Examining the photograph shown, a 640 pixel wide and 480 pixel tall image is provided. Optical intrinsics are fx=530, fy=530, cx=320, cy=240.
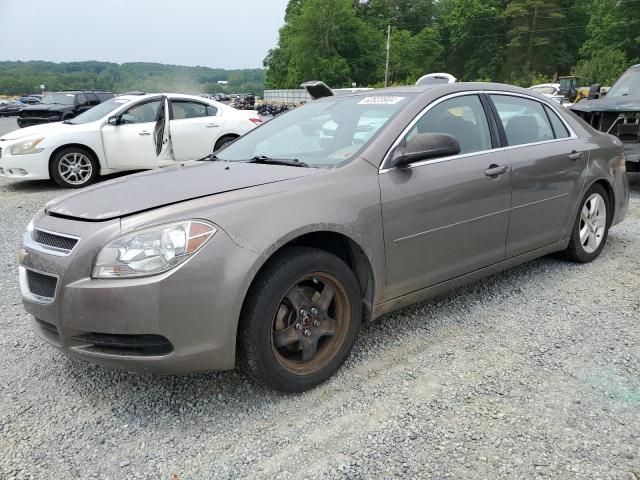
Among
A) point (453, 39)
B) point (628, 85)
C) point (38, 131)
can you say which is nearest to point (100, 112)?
point (38, 131)

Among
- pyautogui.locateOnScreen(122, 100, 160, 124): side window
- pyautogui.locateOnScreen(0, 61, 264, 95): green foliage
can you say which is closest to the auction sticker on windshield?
pyautogui.locateOnScreen(122, 100, 160, 124): side window

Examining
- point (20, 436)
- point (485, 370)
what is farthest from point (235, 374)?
point (485, 370)

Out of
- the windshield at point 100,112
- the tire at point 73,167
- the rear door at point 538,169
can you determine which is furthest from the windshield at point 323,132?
the windshield at point 100,112

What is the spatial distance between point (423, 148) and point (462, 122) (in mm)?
701

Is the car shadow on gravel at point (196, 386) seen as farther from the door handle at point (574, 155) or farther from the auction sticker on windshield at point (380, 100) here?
the door handle at point (574, 155)

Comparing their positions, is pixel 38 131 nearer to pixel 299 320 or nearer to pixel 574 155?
pixel 299 320

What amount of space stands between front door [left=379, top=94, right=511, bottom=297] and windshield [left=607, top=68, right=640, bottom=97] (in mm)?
6201

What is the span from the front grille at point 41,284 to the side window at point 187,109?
677cm

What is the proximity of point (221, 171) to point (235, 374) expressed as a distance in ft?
3.69

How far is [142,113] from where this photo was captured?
29.0ft

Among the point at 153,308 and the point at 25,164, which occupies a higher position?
the point at 153,308

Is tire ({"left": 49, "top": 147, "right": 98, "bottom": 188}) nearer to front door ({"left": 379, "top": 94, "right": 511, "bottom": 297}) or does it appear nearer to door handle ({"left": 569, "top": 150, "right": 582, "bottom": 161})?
front door ({"left": 379, "top": 94, "right": 511, "bottom": 297})

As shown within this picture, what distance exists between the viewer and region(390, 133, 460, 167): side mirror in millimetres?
2900

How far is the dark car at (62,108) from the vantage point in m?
18.2
